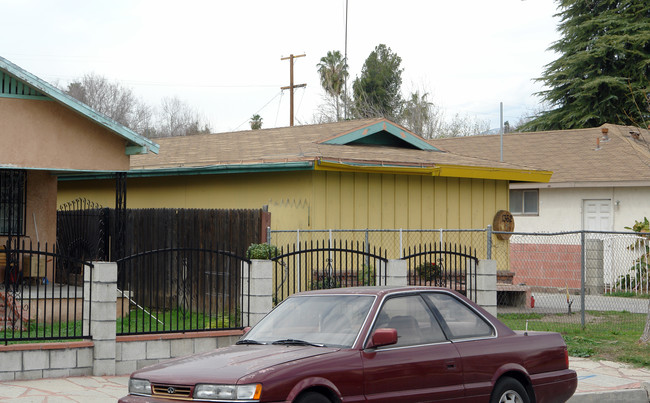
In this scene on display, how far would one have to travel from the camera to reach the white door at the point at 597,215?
86.3 ft

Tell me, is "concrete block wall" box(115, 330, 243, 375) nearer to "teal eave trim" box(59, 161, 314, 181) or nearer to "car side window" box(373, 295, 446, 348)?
"car side window" box(373, 295, 446, 348)

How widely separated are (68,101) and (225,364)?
9076 millimetres

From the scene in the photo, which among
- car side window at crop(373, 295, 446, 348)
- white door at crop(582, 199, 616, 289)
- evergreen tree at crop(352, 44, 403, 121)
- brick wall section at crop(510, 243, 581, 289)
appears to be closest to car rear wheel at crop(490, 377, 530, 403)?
car side window at crop(373, 295, 446, 348)

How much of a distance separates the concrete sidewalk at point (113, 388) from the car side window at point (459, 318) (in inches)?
99.3

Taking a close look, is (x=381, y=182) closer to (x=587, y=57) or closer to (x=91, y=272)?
(x=91, y=272)

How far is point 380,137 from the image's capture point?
1991 centimetres

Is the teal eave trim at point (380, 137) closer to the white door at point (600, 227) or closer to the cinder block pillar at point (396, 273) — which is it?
the cinder block pillar at point (396, 273)

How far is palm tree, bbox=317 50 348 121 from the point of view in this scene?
56812mm

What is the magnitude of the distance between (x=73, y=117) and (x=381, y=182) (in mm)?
6340

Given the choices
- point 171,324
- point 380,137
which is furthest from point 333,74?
point 171,324

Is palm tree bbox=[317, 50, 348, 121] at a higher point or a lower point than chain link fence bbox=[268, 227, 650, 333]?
higher

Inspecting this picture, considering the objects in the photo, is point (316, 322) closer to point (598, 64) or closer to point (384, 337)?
point (384, 337)

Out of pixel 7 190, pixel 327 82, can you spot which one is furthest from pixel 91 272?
pixel 327 82

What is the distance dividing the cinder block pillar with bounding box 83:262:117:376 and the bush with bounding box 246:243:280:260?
398 cm
